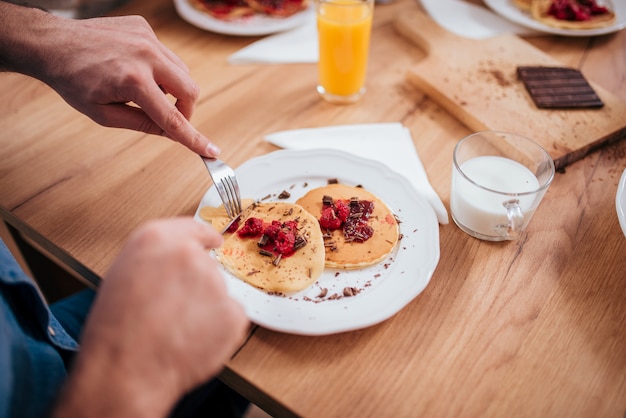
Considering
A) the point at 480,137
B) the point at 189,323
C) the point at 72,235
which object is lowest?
the point at 72,235

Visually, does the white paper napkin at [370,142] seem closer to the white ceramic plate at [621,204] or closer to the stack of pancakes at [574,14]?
the white ceramic plate at [621,204]

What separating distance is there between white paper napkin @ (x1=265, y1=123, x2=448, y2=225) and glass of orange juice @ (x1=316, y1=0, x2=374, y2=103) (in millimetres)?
168

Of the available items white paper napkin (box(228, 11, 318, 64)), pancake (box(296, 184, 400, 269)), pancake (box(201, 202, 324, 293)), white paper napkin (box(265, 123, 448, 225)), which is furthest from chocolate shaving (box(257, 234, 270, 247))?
white paper napkin (box(228, 11, 318, 64))

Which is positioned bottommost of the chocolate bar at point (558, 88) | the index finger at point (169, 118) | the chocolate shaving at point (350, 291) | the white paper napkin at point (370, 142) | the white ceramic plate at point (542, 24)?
the white paper napkin at point (370, 142)

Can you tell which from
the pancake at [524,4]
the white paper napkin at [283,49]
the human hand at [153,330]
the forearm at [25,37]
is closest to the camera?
the human hand at [153,330]

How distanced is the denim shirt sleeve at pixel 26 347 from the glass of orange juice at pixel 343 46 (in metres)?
1.01

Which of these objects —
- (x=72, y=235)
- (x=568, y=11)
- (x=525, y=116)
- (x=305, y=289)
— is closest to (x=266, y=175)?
(x=305, y=289)

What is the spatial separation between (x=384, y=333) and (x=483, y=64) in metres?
1.08

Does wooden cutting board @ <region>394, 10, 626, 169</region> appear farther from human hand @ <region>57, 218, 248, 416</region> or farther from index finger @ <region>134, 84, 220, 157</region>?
human hand @ <region>57, 218, 248, 416</region>

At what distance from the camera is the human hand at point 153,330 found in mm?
682

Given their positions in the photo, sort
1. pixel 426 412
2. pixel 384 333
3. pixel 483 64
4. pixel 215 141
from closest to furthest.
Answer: pixel 426 412 → pixel 384 333 → pixel 215 141 → pixel 483 64

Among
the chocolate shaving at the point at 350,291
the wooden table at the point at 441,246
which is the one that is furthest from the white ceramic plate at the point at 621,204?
the chocolate shaving at the point at 350,291

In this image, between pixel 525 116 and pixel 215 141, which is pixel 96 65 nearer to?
pixel 215 141

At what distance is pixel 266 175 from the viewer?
127 centimetres
